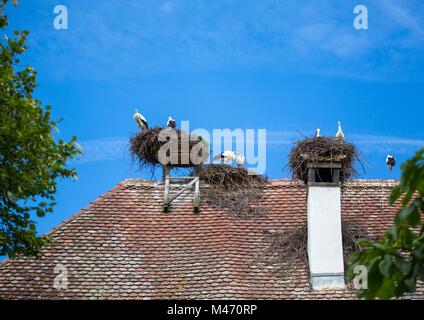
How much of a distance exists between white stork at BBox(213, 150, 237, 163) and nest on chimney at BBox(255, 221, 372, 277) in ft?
11.8

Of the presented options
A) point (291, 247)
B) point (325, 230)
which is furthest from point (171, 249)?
point (325, 230)

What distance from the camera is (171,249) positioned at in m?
17.7

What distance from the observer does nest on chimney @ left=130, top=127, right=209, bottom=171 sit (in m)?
20.9

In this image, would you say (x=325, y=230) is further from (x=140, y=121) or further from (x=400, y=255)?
(x=400, y=255)

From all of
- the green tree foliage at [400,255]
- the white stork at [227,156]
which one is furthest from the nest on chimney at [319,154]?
the green tree foliage at [400,255]

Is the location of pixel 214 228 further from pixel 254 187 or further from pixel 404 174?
pixel 404 174

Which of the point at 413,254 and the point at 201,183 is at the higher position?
the point at 201,183

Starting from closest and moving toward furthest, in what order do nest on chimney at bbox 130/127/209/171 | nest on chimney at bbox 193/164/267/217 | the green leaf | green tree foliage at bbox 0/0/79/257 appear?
the green leaf < green tree foliage at bbox 0/0/79/257 < nest on chimney at bbox 193/164/267/217 < nest on chimney at bbox 130/127/209/171

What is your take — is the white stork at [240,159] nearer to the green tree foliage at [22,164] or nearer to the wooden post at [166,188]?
the wooden post at [166,188]

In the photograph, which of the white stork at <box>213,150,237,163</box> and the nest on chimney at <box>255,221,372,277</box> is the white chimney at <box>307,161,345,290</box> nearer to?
the nest on chimney at <box>255,221,372,277</box>

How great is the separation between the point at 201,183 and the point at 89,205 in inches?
96.9

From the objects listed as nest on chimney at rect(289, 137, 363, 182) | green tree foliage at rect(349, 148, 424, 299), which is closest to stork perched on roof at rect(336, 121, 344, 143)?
nest on chimney at rect(289, 137, 363, 182)

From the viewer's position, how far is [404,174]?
7.67 meters
